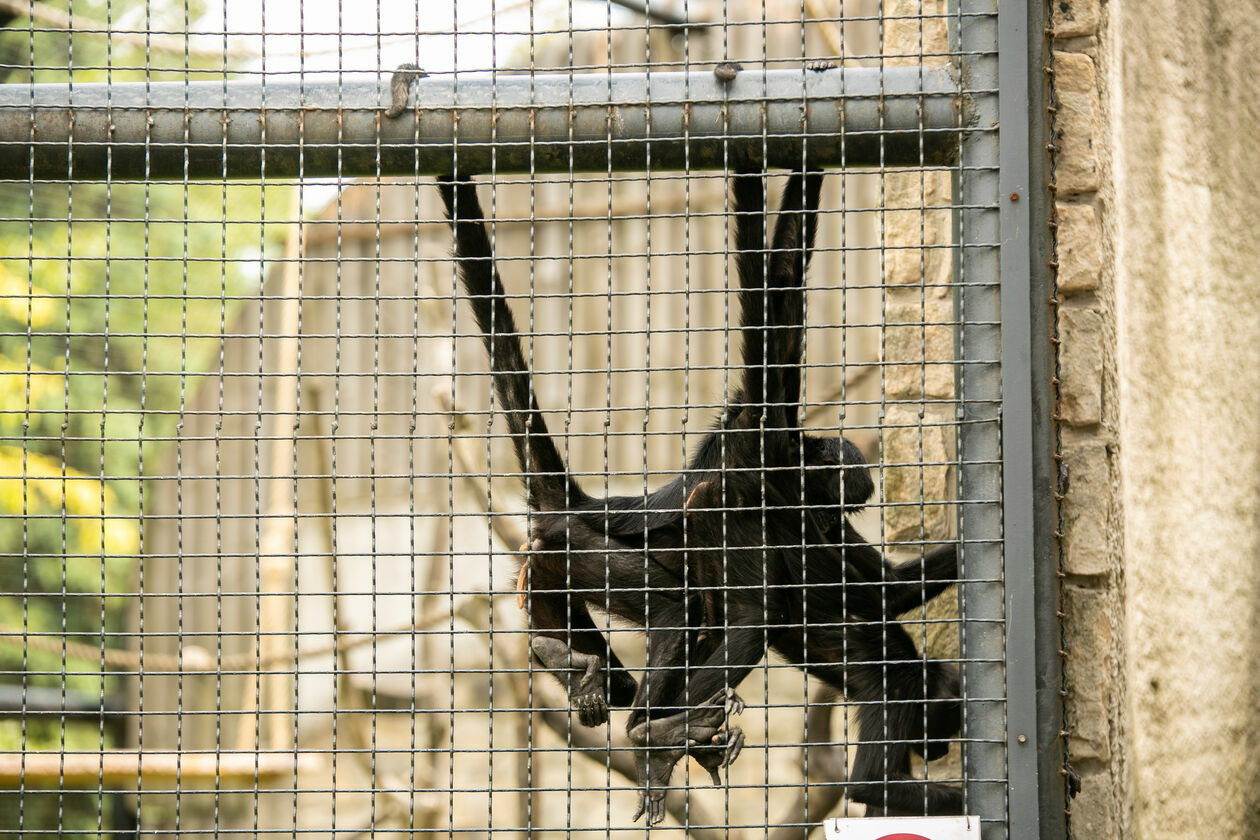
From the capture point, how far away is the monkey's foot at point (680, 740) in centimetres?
271

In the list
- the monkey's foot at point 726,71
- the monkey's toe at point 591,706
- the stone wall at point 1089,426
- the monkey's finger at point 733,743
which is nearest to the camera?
the monkey's foot at point 726,71

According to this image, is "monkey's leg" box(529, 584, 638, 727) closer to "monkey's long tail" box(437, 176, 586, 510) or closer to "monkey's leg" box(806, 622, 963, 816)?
"monkey's long tail" box(437, 176, 586, 510)

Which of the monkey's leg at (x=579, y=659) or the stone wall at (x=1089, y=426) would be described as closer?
the stone wall at (x=1089, y=426)

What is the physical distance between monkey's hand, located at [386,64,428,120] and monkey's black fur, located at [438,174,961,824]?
30 cm

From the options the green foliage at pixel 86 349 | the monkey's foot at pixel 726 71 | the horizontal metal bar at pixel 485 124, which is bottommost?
the green foliage at pixel 86 349

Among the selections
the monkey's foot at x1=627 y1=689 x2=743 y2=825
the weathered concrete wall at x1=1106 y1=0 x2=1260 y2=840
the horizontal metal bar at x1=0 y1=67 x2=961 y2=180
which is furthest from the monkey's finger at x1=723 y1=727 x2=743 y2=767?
the horizontal metal bar at x1=0 y1=67 x2=961 y2=180

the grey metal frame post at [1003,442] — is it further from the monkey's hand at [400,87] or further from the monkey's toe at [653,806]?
the monkey's hand at [400,87]

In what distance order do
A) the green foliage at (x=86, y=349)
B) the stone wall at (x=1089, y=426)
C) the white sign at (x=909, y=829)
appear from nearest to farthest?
the white sign at (x=909, y=829) < the stone wall at (x=1089, y=426) < the green foliage at (x=86, y=349)

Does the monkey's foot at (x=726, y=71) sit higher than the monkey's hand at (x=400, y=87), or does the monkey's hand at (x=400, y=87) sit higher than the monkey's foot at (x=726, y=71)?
the monkey's foot at (x=726, y=71)

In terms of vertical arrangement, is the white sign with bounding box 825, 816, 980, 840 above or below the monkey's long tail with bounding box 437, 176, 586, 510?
below

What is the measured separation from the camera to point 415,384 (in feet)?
7.67

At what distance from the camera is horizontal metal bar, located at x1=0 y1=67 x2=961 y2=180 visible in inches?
93.4

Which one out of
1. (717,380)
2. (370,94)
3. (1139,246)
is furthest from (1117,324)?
(717,380)

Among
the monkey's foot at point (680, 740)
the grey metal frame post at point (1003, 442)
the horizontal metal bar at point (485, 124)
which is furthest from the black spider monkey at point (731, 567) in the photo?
the grey metal frame post at point (1003, 442)
